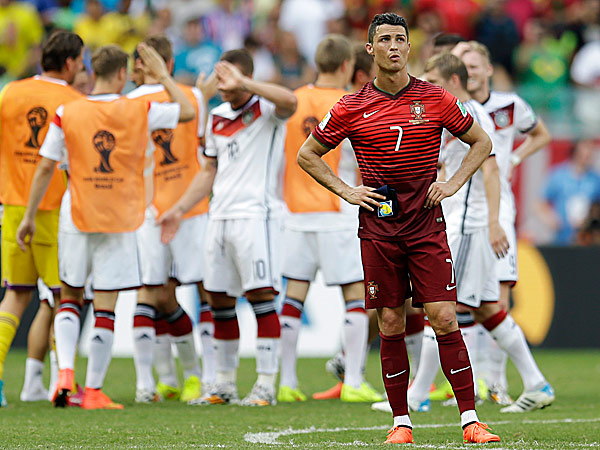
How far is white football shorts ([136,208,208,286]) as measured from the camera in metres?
8.74

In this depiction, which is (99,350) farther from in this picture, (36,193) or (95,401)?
(36,193)

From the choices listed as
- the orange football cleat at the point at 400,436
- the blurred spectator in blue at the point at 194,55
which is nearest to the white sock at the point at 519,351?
the orange football cleat at the point at 400,436

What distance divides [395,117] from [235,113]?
256 cm

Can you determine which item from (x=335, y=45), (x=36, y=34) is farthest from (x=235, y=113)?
(x=36, y=34)

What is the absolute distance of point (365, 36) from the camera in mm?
17297

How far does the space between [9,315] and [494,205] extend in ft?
12.8

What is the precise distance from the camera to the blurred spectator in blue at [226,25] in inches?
689

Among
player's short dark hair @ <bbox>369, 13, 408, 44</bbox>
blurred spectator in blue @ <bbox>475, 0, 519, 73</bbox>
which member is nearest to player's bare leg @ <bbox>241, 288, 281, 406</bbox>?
player's short dark hair @ <bbox>369, 13, 408, 44</bbox>

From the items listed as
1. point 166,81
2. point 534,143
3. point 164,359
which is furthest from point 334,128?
point 164,359

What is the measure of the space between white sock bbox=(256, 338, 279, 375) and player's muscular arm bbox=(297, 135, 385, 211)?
2449 mm

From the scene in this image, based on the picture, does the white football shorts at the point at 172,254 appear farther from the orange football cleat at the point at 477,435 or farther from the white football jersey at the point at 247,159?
the orange football cleat at the point at 477,435

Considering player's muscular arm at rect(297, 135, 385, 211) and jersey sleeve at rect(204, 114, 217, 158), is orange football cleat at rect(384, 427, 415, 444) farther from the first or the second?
jersey sleeve at rect(204, 114, 217, 158)

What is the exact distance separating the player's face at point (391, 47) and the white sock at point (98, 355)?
3.31m

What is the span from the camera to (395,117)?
19.7 feet
